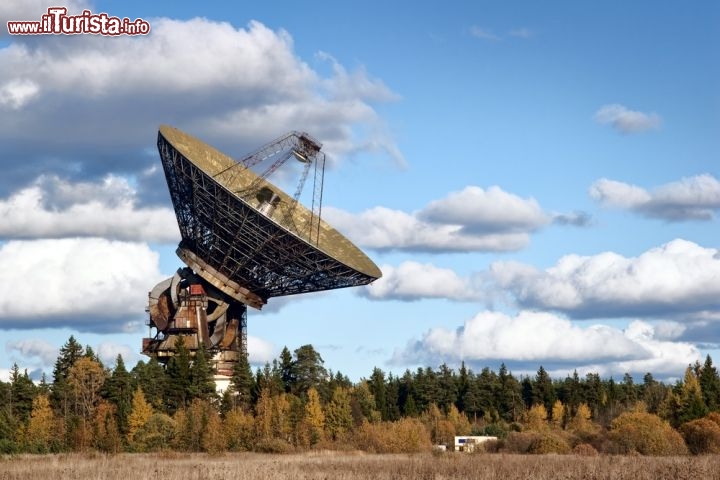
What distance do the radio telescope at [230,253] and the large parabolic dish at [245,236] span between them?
0.09 meters

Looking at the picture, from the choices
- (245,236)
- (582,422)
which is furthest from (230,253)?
(582,422)

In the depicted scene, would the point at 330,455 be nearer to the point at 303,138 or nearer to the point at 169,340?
the point at 303,138

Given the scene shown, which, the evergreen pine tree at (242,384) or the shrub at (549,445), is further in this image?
the evergreen pine tree at (242,384)

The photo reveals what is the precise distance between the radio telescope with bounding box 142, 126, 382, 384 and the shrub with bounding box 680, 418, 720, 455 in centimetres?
2430

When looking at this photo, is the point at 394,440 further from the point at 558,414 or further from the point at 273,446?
the point at 558,414

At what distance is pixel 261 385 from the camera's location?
9681cm

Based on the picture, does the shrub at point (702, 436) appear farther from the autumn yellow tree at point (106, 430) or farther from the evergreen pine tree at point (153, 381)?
the evergreen pine tree at point (153, 381)

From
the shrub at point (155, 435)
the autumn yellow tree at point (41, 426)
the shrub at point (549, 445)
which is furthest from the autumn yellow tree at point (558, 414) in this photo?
the autumn yellow tree at point (41, 426)

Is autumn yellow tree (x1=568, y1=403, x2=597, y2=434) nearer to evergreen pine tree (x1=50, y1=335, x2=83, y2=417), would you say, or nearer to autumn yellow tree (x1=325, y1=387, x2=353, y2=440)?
autumn yellow tree (x1=325, y1=387, x2=353, y2=440)

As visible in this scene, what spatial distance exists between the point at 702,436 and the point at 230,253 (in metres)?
35.3

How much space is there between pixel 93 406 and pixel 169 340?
10.1m

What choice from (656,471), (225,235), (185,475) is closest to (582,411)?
(225,235)

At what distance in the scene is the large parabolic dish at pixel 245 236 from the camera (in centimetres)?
7175

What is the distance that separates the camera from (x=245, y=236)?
75.1 m
